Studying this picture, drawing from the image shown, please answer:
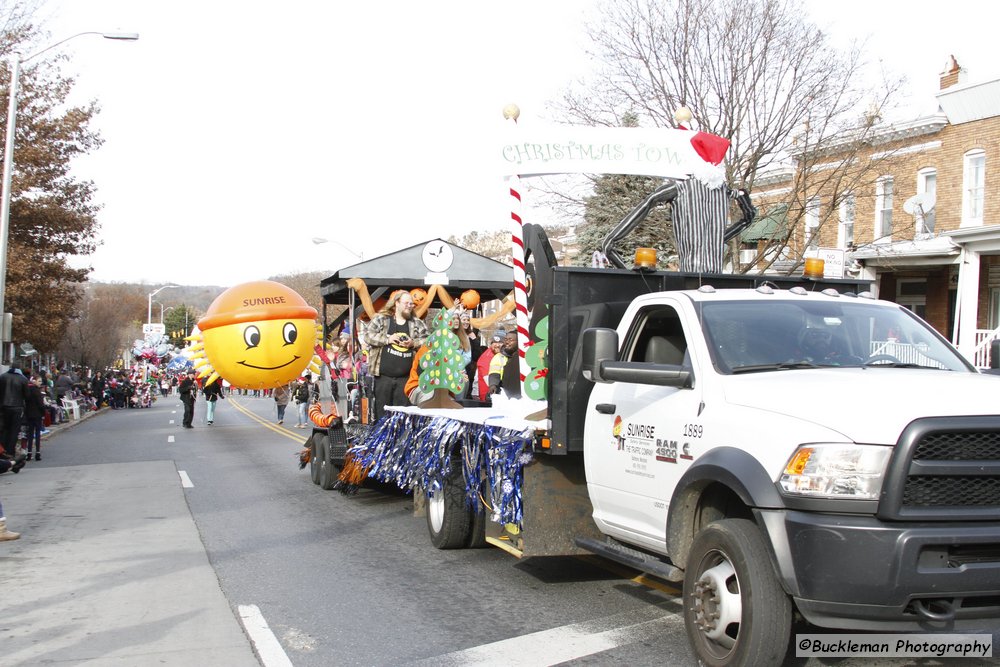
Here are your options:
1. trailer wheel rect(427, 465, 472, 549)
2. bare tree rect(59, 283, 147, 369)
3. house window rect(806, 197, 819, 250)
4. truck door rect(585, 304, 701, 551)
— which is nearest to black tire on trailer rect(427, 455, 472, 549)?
trailer wheel rect(427, 465, 472, 549)

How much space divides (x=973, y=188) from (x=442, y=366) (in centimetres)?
1795

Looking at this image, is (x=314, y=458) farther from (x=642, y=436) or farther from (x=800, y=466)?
(x=800, y=466)

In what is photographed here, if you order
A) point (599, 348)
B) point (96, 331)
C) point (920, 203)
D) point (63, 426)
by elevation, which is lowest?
point (63, 426)

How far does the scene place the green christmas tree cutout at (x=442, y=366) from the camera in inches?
381

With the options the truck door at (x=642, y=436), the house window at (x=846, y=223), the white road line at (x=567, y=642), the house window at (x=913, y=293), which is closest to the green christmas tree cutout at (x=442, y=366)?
the truck door at (x=642, y=436)

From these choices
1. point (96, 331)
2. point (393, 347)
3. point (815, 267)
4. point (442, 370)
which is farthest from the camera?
point (96, 331)

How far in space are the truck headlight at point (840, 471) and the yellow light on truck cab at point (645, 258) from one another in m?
2.28

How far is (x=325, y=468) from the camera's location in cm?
1281

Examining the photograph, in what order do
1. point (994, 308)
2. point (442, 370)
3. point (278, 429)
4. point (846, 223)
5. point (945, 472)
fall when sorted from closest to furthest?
point (945, 472), point (442, 370), point (994, 308), point (846, 223), point (278, 429)

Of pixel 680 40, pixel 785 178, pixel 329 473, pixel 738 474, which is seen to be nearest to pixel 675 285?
pixel 738 474

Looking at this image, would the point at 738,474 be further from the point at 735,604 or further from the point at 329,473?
the point at 329,473

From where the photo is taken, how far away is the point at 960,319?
65.1ft

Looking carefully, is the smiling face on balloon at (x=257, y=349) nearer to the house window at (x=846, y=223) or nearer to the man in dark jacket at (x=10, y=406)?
the man in dark jacket at (x=10, y=406)

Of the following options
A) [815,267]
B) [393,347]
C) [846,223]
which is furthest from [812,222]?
[815,267]
